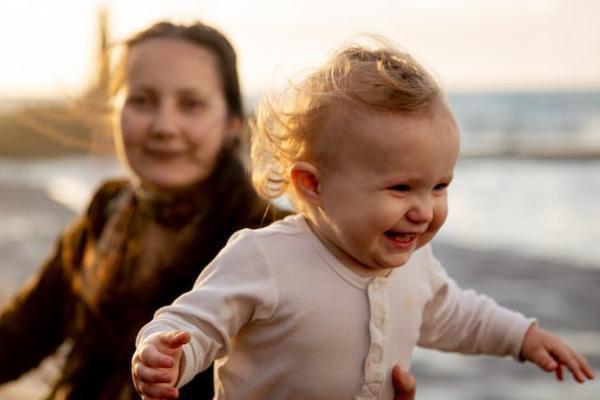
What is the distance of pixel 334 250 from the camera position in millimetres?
1976

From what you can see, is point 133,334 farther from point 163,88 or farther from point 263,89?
point 263,89

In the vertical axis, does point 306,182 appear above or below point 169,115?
above

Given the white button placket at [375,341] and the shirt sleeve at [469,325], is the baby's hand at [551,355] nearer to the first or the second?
the shirt sleeve at [469,325]

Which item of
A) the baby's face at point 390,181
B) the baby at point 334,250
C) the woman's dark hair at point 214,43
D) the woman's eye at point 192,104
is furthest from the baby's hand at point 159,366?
the woman's dark hair at point 214,43

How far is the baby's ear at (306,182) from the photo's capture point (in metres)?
1.94

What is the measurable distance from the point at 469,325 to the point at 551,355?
20 cm

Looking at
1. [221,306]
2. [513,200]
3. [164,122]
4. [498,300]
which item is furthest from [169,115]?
[513,200]

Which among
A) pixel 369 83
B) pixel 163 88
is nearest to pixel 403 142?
pixel 369 83

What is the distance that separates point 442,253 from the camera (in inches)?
313

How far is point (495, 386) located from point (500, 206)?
6.00 meters

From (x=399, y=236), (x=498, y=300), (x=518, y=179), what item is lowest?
(x=518, y=179)

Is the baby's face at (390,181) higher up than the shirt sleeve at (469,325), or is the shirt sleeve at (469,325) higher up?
the baby's face at (390,181)

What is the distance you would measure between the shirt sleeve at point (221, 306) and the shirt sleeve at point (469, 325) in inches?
18.7

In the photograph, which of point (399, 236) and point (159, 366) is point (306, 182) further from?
point (159, 366)
